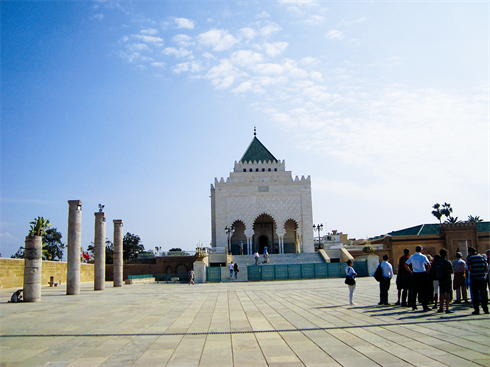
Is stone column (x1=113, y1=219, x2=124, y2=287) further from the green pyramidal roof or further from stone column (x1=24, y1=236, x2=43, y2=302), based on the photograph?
the green pyramidal roof

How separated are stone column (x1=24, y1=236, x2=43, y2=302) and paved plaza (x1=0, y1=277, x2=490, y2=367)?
157 inches

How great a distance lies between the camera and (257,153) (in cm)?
4262

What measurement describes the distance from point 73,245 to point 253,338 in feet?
39.8

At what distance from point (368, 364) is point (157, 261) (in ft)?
103

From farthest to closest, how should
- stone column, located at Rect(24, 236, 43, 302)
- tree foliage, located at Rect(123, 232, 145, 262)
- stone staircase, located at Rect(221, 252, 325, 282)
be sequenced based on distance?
tree foliage, located at Rect(123, 232, 145, 262)
stone staircase, located at Rect(221, 252, 325, 282)
stone column, located at Rect(24, 236, 43, 302)

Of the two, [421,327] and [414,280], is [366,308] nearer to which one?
[414,280]

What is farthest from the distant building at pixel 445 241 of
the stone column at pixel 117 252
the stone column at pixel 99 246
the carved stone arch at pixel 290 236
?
the stone column at pixel 99 246

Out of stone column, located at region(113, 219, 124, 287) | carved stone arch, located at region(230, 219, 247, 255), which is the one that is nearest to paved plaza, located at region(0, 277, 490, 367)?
stone column, located at region(113, 219, 124, 287)

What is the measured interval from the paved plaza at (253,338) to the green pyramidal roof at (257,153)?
108 ft

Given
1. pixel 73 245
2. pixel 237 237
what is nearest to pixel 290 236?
pixel 237 237

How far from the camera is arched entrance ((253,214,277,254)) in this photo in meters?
41.0

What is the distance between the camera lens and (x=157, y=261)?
3447 cm

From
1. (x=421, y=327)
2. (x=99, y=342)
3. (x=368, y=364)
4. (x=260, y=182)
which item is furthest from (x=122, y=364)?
(x=260, y=182)

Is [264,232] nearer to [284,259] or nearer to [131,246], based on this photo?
[284,259]
